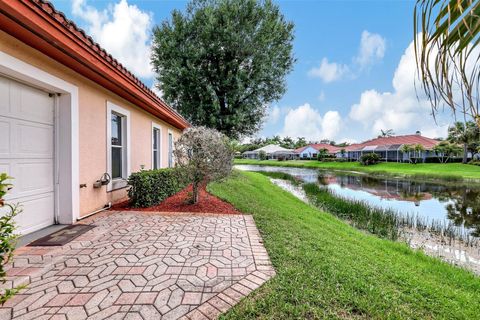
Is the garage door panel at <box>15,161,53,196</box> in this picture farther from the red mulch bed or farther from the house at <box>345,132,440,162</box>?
the house at <box>345,132,440,162</box>

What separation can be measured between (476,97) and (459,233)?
878cm

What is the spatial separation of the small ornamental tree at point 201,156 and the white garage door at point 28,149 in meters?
2.89

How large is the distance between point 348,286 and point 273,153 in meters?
54.4

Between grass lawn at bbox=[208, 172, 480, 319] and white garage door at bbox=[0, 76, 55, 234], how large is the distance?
4004 millimetres

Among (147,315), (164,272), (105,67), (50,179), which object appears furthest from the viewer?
(105,67)

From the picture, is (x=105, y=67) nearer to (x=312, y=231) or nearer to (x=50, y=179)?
(x=50, y=179)

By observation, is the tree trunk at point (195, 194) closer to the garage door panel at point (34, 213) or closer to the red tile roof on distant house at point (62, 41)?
the red tile roof on distant house at point (62, 41)

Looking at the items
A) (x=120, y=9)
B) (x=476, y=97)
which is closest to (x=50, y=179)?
(x=476, y=97)

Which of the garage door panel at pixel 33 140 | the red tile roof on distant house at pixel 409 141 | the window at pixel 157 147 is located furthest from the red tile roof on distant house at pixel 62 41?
the red tile roof on distant house at pixel 409 141

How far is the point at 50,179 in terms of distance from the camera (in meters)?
4.27

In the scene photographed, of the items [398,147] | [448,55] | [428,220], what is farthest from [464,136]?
[448,55]

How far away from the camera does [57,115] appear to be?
4.38 metres

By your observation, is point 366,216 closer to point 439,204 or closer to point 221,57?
point 439,204

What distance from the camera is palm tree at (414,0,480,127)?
0.93 metres
